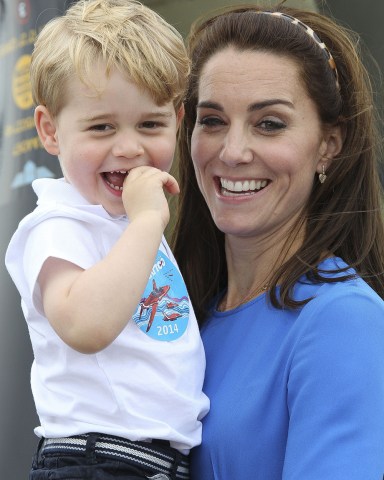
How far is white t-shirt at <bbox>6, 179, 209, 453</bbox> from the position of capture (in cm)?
212

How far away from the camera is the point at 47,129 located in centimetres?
228

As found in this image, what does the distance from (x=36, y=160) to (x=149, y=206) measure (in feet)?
6.69

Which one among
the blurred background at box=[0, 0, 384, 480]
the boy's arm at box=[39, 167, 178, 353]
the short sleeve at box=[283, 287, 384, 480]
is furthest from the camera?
the blurred background at box=[0, 0, 384, 480]

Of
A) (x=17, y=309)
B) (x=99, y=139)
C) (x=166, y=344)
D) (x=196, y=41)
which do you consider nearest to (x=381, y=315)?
(x=166, y=344)

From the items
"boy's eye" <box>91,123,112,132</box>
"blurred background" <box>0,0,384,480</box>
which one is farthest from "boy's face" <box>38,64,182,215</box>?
"blurred background" <box>0,0,384,480</box>

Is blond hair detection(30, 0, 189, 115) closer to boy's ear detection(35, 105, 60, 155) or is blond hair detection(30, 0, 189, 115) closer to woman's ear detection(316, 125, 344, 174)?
boy's ear detection(35, 105, 60, 155)

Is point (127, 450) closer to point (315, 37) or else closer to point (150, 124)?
point (150, 124)

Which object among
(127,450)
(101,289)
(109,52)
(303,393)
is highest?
(109,52)

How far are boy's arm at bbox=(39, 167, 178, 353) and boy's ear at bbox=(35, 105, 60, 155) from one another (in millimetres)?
339

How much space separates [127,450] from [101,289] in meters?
0.43

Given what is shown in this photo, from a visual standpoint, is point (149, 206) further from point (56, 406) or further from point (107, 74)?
point (56, 406)

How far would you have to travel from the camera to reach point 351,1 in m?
4.14

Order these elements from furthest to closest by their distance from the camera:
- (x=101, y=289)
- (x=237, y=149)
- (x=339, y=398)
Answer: (x=237, y=149) → (x=339, y=398) → (x=101, y=289)

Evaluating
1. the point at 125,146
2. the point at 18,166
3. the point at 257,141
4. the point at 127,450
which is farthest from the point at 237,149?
the point at 18,166
